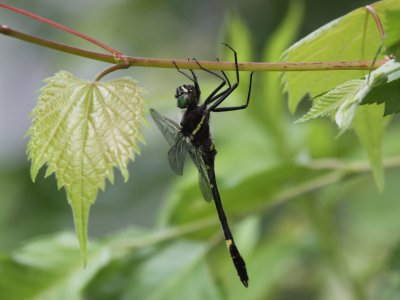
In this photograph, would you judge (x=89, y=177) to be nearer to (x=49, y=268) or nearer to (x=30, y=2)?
(x=49, y=268)

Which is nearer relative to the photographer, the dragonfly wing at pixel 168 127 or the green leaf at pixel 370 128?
the green leaf at pixel 370 128

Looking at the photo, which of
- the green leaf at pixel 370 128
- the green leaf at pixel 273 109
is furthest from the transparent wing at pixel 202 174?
the green leaf at pixel 273 109

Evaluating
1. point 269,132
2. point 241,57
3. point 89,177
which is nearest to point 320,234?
point 269,132

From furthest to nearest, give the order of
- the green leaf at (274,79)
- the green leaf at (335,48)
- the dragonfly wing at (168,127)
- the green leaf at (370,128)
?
1. the green leaf at (274,79)
2. the dragonfly wing at (168,127)
3. the green leaf at (370,128)
4. the green leaf at (335,48)

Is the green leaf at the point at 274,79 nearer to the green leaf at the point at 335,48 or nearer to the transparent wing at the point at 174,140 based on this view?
the transparent wing at the point at 174,140

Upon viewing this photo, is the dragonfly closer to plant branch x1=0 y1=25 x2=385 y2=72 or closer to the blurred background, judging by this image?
the blurred background

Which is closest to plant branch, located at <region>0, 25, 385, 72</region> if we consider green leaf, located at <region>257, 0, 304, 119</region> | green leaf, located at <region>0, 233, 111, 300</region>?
green leaf, located at <region>0, 233, 111, 300</region>

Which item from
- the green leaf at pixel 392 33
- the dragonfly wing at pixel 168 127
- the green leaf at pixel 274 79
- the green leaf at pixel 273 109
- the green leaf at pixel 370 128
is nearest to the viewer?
the green leaf at pixel 392 33
